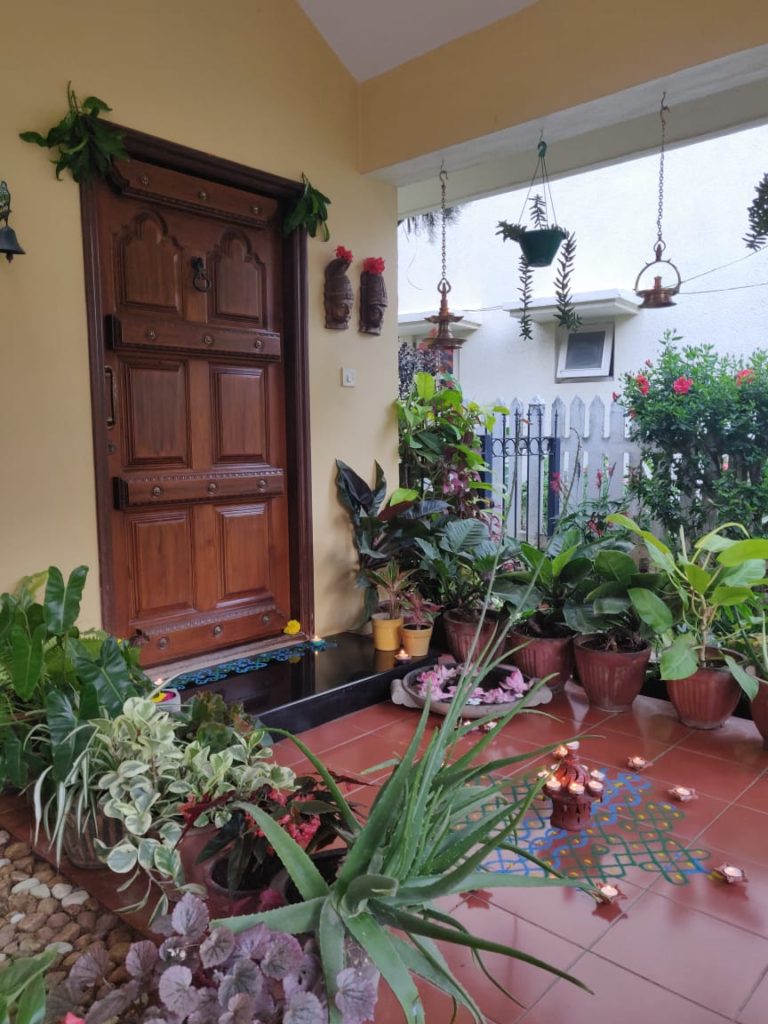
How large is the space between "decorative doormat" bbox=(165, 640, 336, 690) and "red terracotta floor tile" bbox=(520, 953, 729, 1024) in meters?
1.96

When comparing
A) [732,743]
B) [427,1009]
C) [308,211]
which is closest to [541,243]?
[308,211]

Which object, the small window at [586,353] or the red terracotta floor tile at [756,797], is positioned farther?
the small window at [586,353]

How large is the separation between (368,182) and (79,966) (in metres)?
3.71

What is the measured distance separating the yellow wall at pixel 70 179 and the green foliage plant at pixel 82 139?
0.04 m

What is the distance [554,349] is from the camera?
21.6ft

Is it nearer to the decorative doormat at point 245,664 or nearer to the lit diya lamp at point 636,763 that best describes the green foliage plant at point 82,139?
the decorative doormat at point 245,664

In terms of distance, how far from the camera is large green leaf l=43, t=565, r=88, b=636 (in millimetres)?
2264

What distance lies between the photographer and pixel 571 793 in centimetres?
220

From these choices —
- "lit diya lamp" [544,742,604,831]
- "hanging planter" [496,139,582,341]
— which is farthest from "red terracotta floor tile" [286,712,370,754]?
"hanging planter" [496,139,582,341]

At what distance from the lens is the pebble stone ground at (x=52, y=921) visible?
154 cm

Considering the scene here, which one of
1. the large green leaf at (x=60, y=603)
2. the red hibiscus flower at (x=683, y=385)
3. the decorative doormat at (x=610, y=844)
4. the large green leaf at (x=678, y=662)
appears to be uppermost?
the red hibiscus flower at (x=683, y=385)

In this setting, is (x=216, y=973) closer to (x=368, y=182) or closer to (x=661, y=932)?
(x=661, y=932)

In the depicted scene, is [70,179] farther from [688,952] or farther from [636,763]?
[688,952]

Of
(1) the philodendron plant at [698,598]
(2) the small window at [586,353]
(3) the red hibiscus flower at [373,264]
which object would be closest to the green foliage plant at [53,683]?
(1) the philodendron plant at [698,598]
